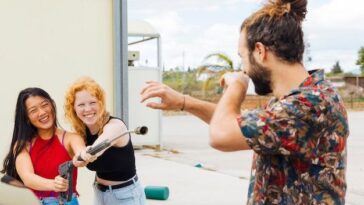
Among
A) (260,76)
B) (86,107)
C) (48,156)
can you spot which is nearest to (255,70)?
(260,76)

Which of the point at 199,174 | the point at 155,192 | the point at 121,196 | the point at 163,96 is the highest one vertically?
the point at 163,96

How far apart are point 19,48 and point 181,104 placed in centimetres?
356

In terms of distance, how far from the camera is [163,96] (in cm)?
198

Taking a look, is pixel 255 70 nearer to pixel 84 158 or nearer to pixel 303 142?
pixel 303 142

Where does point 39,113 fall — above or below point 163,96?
below

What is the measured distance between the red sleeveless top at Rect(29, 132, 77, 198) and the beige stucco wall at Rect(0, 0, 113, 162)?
7.75 feet

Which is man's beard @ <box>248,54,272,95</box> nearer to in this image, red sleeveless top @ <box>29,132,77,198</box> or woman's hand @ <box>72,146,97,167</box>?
woman's hand @ <box>72,146,97,167</box>

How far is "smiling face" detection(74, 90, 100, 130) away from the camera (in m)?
2.88

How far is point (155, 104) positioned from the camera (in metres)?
1.95

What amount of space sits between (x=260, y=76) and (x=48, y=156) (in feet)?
4.70

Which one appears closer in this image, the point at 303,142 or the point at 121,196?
the point at 303,142

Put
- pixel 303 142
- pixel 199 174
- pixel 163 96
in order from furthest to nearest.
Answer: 1. pixel 199 174
2. pixel 163 96
3. pixel 303 142

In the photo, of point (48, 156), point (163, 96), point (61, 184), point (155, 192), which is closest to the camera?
point (163, 96)

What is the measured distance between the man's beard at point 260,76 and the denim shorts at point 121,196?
146cm
